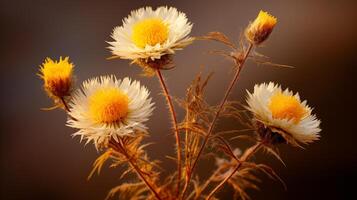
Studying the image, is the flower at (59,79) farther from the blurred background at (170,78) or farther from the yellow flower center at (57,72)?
the blurred background at (170,78)

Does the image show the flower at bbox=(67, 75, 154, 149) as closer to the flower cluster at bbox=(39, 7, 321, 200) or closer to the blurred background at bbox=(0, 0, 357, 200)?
the flower cluster at bbox=(39, 7, 321, 200)

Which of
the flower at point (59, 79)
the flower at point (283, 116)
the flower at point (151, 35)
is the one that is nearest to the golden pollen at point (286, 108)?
the flower at point (283, 116)

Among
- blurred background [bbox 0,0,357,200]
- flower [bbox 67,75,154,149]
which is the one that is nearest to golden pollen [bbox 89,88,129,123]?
flower [bbox 67,75,154,149]

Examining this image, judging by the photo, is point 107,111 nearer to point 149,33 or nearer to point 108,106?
point 108,106

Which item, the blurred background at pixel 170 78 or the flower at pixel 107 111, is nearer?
the flower at pixel 107 111

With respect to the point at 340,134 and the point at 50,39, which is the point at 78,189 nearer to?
the point at 50,39

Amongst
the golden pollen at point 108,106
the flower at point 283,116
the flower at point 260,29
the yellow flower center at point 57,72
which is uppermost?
the yellow flower center at point 57,72

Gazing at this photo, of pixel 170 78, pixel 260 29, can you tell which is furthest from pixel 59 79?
pixel 170 78
